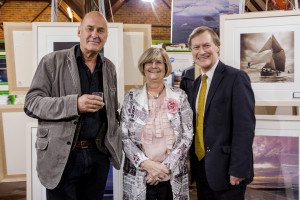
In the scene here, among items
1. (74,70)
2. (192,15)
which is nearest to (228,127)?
(74,70)

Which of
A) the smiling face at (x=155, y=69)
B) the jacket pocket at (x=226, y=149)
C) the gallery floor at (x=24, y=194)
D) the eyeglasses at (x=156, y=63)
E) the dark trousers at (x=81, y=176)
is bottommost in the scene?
the gallery floor at (x=24, y=194)

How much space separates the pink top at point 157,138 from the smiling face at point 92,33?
1.89 feet

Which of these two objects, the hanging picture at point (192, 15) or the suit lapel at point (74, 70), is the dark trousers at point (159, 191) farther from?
the hanging picture at point (192, 15)

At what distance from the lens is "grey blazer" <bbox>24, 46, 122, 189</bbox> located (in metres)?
1.33

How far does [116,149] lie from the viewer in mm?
1575

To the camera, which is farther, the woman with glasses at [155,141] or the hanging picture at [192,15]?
→ the hanging picture at [192,15]

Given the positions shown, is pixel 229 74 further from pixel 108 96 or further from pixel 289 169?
pixel 289 169

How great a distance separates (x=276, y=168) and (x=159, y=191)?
1036 mm

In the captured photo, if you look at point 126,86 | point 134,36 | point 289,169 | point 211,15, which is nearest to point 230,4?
point 211,15

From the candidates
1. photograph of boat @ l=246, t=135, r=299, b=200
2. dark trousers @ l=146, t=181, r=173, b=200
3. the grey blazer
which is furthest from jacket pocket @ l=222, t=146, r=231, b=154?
the grey blazer

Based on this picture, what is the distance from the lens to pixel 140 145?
5.34 feet

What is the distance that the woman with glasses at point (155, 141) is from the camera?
1.59m

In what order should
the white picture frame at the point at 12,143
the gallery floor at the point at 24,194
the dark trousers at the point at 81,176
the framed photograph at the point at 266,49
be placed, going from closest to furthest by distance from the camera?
1. the dark trousers at the point at 81,176
2. the framed photograph at the point at 266,49
3. the gallery floor at the point at 24,194
4. the white picture frame at the point at 12,143

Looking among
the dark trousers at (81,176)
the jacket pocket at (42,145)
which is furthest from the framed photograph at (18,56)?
the dark trousers at (81,176)
